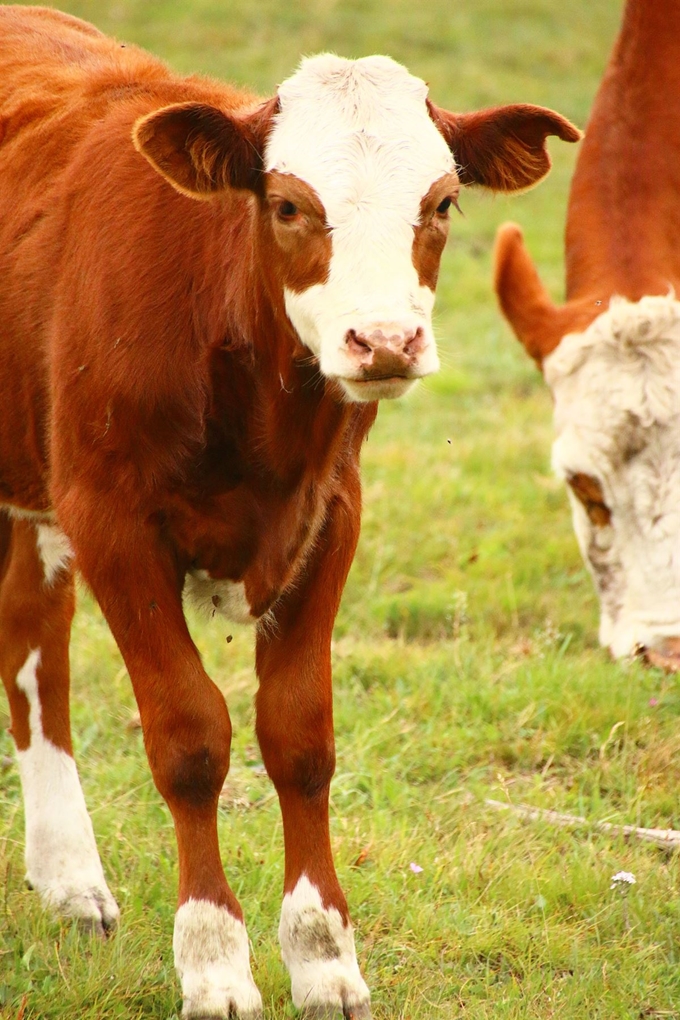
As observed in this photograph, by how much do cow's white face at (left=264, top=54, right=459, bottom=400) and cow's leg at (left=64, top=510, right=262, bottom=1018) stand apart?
65 centimetres

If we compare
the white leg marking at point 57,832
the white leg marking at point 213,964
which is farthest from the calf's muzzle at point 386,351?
the white leg marking at point 57,832

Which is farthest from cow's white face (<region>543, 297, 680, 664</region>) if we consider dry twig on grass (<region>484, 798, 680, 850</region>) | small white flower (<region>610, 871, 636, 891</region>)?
small white flower (<region>610, 871, 636, 891</region>)

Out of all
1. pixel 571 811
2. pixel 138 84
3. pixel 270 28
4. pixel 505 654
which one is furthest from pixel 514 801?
pixel 270 28

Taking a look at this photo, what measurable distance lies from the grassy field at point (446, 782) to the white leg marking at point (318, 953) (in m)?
0.11

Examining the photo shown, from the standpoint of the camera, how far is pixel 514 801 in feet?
14.5

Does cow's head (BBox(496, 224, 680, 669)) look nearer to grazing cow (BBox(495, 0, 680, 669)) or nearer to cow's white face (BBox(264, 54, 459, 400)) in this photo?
grazing cow (BBox(495, 0, 680, 669))

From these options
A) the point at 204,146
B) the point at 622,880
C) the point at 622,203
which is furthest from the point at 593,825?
the point at 622,203

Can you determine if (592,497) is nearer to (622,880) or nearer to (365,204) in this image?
(622,880)

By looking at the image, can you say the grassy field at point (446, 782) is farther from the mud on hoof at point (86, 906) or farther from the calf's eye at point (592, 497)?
the calf's eye at point (592, 497)

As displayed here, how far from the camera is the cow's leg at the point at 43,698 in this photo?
3900 mm

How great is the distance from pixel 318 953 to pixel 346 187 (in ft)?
5.59

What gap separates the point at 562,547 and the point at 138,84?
3.48m

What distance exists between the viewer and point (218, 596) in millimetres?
3420

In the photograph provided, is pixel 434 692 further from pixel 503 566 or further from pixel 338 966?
pixel 338 966
